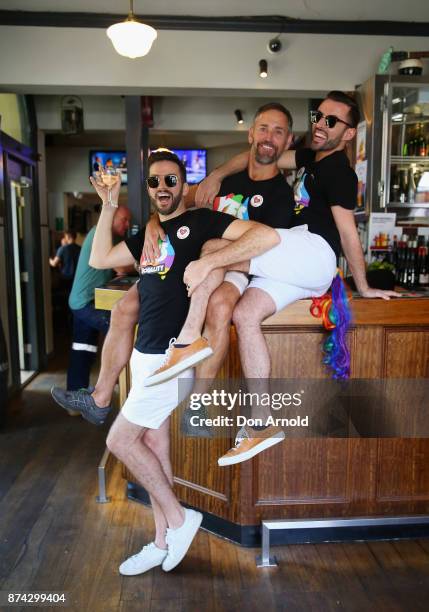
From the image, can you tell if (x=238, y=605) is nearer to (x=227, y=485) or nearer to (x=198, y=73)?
(x=227, y=485)

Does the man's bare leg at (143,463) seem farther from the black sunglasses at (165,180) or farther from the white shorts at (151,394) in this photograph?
the black sunglasses at (165,180)

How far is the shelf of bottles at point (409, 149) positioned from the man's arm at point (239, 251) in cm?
271

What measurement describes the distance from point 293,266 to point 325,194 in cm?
43

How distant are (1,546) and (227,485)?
1.21 metres

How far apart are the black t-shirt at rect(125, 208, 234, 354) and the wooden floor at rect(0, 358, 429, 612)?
1.13 m

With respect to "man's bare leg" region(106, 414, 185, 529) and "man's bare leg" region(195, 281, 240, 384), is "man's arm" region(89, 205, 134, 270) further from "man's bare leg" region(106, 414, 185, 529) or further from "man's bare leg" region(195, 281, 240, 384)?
"man's bare leg" region(106, 414, 185, 529)

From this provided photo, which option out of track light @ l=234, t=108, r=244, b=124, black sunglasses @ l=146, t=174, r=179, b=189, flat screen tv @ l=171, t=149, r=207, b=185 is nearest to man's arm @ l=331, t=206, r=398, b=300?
black sunglasses @ l=146, t=174, r=179, b=189

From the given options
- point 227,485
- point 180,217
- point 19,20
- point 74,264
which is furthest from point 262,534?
point 74,264

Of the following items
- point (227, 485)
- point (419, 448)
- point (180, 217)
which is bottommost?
point (227, 485)

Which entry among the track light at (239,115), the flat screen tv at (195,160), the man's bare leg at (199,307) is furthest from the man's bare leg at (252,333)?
the flat screen tv at (195,160)

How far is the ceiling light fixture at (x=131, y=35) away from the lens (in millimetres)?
3652

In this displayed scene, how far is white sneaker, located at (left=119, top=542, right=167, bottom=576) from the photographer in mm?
2541

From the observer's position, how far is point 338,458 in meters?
2.80

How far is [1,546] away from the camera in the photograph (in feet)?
9.14
